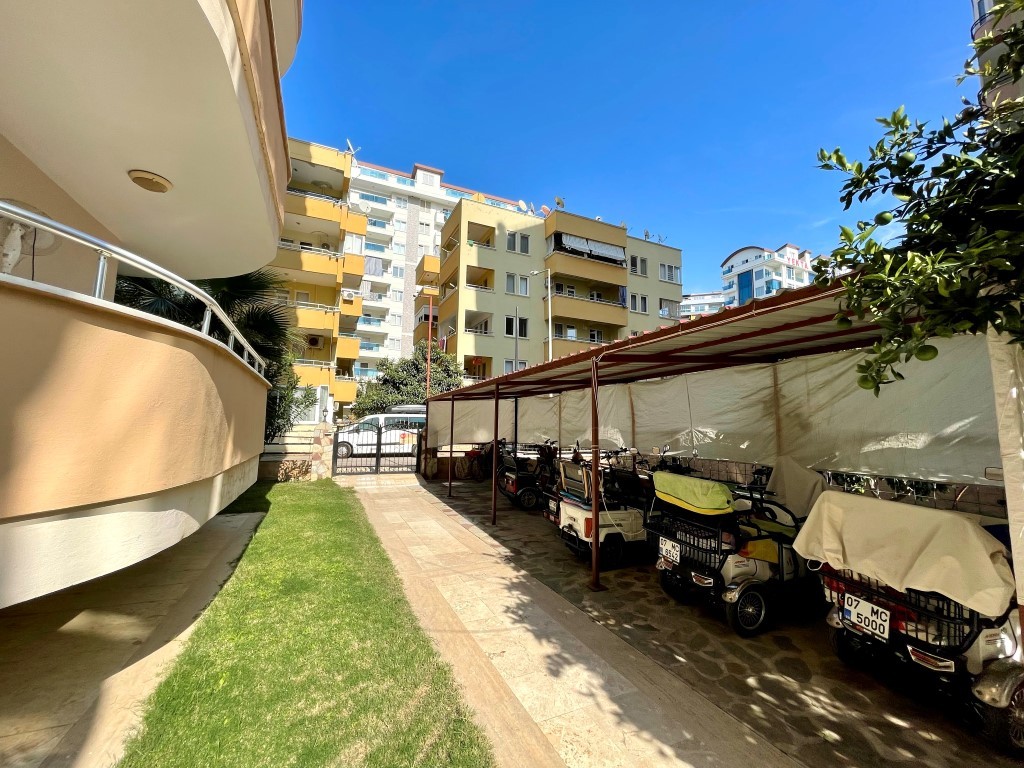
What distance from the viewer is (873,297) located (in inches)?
81.4

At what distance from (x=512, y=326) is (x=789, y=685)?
2153 cm

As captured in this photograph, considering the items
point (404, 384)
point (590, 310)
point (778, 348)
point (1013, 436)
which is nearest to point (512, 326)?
point (590, 310)

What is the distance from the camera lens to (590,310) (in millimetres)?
24453

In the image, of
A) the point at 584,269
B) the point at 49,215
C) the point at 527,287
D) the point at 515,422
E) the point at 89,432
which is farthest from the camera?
the point at 584,269

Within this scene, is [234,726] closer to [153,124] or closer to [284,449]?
[153,124]

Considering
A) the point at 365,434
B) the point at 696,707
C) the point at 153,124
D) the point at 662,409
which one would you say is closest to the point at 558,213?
the point at 365,434

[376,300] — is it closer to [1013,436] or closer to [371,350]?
[371,350]

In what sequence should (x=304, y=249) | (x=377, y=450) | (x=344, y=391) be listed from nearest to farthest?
(x=377, y=450) < (x=304, y=249) < (x=344, y=391)

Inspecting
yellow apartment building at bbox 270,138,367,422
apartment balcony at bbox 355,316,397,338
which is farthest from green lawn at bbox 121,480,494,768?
apartment balcony at bbox 355,316,397,338

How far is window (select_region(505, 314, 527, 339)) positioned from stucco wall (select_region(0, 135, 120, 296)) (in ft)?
62.1

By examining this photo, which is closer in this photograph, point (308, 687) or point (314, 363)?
point (308, 687)

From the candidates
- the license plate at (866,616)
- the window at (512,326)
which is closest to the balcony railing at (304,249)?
the window at (512,326)

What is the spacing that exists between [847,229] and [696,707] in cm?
318

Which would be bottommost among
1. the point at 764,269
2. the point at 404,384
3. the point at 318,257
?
the point at 404,384
